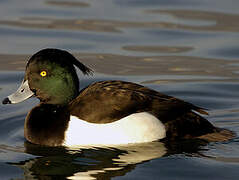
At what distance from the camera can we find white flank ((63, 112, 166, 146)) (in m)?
6.82

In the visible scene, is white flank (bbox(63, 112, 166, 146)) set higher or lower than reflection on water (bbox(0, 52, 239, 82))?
lower

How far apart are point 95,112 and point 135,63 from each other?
3499 millimetres

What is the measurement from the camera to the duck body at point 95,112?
6824mm

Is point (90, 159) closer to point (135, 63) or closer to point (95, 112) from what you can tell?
point (95, 112)

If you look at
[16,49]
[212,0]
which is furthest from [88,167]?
[212,0]

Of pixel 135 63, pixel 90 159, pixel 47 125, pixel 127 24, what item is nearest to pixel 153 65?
pixel 135 63

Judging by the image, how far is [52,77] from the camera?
723 centimetres

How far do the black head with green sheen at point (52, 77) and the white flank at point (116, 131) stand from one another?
1.47 feet

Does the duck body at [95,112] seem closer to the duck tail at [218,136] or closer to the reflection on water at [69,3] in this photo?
the duck tail at [218,136]

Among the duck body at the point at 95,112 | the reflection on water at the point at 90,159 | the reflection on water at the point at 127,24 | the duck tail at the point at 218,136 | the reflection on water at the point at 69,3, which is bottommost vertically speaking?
the reflection on water at the point at 90,159

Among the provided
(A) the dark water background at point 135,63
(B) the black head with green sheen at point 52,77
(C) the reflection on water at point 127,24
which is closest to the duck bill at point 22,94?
(B) the black head with green sheen at point 52,77

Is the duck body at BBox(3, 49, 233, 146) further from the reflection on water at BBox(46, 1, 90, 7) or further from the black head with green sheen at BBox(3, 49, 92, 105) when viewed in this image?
the reflection on water at BBox(46, 1, 90, 7)

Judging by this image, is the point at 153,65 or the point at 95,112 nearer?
the point at 95,112

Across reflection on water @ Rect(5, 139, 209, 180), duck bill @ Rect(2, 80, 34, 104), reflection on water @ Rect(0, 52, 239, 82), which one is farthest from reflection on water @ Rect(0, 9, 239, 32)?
reflection on water @ Rect(5, 139, 209, 180)
